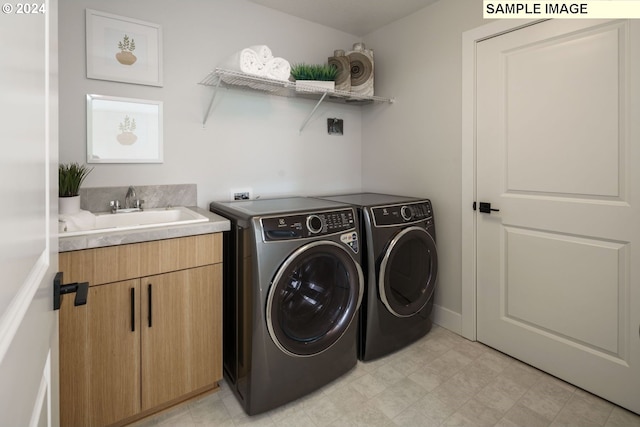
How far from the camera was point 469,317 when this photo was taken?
229cm

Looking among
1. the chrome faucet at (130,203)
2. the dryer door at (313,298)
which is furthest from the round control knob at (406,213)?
the chrome faucet at (130,203)

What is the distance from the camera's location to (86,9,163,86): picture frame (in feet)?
5.94

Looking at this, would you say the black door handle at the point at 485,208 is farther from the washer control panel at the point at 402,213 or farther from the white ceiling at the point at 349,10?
the white ceiling at the point at 349,10

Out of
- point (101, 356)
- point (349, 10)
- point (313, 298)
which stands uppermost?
point (349, 10)

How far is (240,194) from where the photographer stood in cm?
238

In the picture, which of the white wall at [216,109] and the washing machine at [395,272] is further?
the washing machine at [395,272]

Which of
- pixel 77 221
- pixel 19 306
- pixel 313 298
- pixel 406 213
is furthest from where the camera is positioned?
pixel 406 213

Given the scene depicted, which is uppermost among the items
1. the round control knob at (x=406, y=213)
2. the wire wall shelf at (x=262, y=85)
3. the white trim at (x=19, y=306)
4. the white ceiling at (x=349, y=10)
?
the white ceiling at (x=349, y=10)

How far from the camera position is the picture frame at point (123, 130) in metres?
1.85

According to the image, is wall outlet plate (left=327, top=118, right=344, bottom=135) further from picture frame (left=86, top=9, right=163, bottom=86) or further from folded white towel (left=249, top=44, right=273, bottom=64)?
picture frame (left=86, top=9, right=163, bottom=86)

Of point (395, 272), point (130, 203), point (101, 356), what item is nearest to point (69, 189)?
point (130, 203)

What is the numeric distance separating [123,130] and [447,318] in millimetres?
2507

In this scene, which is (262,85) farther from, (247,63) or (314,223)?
(314,223)

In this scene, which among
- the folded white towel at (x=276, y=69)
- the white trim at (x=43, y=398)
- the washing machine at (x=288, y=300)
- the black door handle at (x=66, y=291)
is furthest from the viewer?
the folded white towel at (x=276, y=69)
